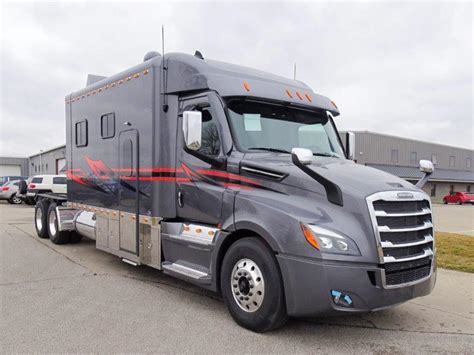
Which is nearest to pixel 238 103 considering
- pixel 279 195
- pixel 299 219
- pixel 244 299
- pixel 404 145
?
pixel 279 195

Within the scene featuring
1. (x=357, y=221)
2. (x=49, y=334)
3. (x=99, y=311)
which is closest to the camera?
(x=357, y=221)

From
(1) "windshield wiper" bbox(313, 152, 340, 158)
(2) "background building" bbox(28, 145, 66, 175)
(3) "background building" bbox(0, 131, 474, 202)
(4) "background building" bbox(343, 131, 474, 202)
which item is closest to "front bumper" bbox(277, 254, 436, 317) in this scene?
(1) "windshield wiper" bbox(313, 152, 340, 158)

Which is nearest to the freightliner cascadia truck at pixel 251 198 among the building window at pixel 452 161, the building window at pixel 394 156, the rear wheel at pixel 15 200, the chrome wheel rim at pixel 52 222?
the chrome wheel rim at pixel 52 222

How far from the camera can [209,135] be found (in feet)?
17.5

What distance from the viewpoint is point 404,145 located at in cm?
5166

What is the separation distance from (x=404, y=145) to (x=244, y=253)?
2026 inches

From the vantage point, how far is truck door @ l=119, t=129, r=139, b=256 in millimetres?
6449

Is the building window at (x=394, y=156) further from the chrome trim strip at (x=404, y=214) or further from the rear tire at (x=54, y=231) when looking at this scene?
the chrome trim strip at (x=404, y=214)

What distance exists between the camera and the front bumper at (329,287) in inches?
156

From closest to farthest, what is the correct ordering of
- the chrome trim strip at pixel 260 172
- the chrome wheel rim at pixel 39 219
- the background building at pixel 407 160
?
1. the chrome trim strip at pixel 260 172
2. the chrome wheel rim at pixel 39 219
3. the background building at pixel 407 160

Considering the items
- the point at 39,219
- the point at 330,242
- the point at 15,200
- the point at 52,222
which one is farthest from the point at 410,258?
the point at 15,200

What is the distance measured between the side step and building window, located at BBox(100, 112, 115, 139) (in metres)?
2.65

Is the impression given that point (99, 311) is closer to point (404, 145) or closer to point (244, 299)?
point (244, 299)

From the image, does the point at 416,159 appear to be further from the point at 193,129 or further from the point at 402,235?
the point at 193,129
